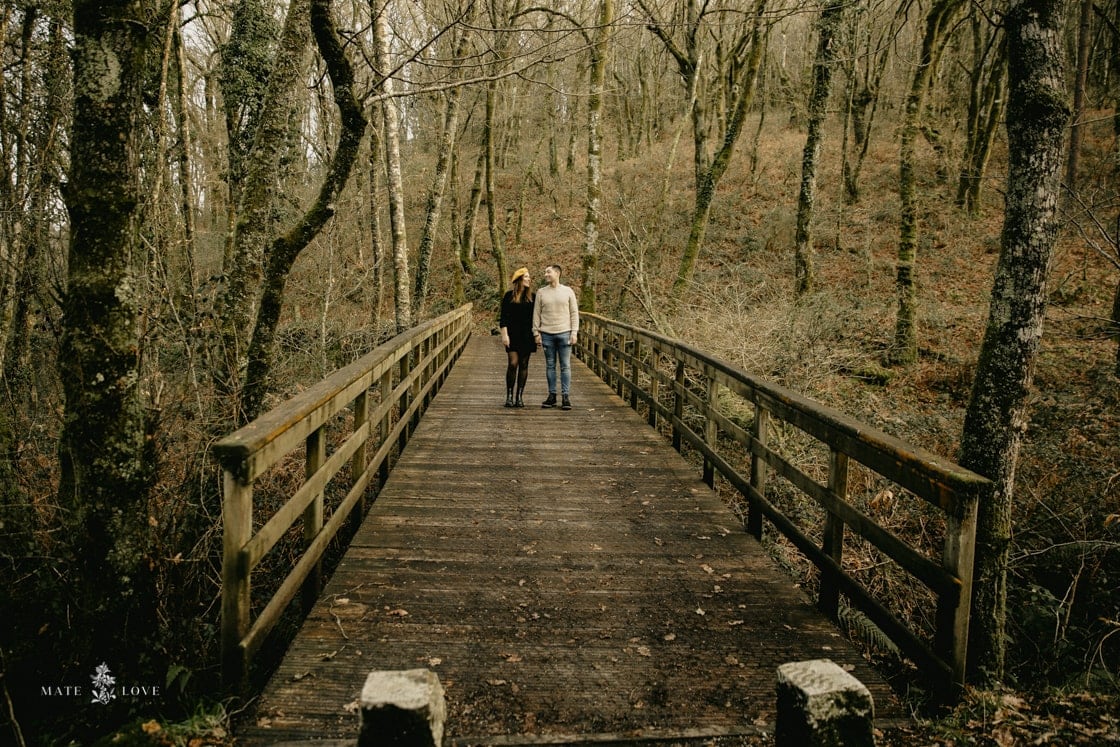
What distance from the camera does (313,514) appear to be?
3807mm

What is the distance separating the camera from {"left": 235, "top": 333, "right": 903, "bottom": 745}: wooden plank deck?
2.84 meters

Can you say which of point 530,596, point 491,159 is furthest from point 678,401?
point 491,159

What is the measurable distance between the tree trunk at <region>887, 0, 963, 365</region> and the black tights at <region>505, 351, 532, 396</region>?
29.0ft

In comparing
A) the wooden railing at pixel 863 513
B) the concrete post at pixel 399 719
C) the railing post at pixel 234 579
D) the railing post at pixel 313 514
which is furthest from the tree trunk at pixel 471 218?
the concrete post at pixel 399 719

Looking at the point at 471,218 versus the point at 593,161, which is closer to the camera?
the point at 593,161

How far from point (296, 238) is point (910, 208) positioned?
12814mm

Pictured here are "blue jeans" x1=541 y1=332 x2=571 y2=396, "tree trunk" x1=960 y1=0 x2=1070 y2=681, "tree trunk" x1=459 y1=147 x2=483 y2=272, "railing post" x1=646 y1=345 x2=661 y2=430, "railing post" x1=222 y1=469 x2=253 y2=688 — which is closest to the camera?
"railing post" x1=222 y1=469 x2=253 y2=688

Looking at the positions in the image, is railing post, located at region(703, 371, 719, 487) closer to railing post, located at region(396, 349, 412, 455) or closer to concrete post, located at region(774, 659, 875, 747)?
railing post, located at region(396, 349, 412, 455)

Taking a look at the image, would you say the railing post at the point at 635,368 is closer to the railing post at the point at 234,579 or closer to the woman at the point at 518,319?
the woman at the point at 518,319

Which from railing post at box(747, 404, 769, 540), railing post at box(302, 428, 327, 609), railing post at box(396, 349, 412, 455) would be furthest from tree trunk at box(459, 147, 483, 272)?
railing post at box(302, 428, 327, 609)

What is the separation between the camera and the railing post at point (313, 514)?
3783 millimetres

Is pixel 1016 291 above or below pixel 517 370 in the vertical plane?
above

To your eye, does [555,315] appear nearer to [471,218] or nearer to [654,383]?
[654,383]

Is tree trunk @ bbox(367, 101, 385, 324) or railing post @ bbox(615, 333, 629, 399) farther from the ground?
tree trunk @ bbox(367, 101, 385, 324)
